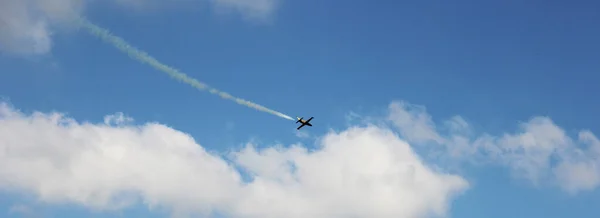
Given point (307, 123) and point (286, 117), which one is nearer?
point (286, 117)

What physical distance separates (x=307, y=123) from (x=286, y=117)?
451 inches

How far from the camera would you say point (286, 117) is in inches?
2547

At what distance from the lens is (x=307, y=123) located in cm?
7444
